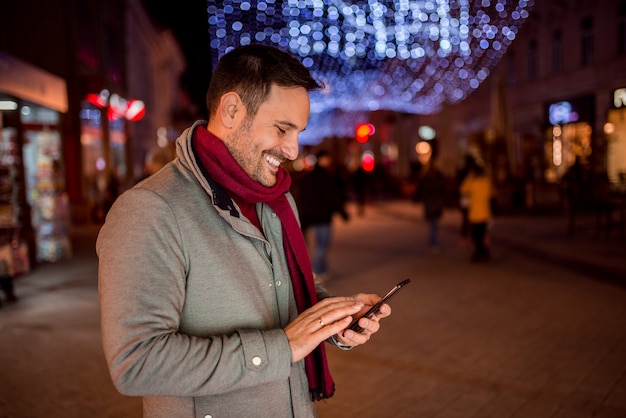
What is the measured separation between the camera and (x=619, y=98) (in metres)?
18.7

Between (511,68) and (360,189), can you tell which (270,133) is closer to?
(360,189)

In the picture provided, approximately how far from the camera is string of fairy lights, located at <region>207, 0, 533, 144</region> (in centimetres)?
1572

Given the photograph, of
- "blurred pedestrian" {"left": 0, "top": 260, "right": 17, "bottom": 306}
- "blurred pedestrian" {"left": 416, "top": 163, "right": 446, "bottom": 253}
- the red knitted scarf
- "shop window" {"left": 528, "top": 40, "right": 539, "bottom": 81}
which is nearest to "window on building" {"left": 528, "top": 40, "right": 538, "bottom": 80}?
"shop window" {"left": 528, "top": 40, "right": 539, "bottom": 81}

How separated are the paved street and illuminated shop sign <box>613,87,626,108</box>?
9.79 meters

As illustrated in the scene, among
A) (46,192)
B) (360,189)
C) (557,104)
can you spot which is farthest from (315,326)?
(557,104)

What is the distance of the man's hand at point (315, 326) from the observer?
148cm

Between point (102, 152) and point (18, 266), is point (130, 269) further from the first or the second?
point (102, 152)

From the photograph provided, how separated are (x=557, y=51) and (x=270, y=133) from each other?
25.0 meters

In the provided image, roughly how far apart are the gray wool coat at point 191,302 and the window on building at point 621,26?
21.6 metres

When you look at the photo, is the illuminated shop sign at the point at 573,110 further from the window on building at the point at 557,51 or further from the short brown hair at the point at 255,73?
the short brown hair at the point at 255,73

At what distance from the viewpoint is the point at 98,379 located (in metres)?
4.81

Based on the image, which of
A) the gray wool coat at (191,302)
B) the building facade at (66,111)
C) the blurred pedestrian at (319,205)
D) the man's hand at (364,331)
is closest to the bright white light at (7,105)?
the building facade at (66,111)

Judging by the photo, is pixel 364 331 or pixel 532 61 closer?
pixel 364 331

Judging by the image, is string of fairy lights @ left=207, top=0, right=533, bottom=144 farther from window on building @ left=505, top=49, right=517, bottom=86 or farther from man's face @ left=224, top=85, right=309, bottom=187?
man's face @ left=224, top=85, right=309, bottom=187
